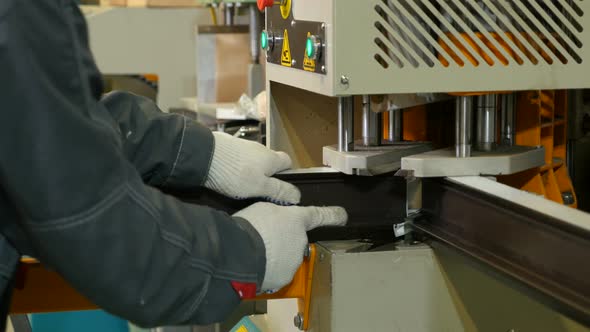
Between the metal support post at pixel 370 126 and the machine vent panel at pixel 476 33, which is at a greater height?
the machine vent panel at pixel 476 33

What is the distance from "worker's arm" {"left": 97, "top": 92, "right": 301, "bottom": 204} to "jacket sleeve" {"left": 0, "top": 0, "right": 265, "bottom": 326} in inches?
8.7

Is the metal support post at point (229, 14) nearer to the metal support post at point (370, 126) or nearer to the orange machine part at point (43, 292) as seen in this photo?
the metal support post at point (370, 126)

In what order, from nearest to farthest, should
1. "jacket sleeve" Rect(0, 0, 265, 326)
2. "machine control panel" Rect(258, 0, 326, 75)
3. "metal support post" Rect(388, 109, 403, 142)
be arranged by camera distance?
"jacket sleeve" Rect(0, 0, 265, 326) < "machine control panel" Rect(258, 0, 326, 75) < "metal support post" Rect(388, 109, 403, 142)

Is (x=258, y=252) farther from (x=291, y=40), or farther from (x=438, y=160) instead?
(x=291, y=40)

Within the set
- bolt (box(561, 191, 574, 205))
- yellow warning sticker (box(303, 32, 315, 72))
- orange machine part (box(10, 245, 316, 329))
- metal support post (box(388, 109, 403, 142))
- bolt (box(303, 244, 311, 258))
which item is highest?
yellow warning sticker (box(303, 32, 315, 72))

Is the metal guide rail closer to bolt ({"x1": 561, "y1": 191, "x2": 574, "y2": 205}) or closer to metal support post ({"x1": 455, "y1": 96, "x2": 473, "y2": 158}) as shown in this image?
metal support post ({"x1": 455, "y1": 96, "x2": 473, "y2": 158})

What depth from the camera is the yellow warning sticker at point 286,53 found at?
1347 mm

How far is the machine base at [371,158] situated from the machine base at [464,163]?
5 cm

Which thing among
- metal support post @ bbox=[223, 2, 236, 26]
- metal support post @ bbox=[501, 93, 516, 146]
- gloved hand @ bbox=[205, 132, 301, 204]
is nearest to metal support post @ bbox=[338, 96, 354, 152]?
gloved hand @ bbox=[205, 132, 301, 204]

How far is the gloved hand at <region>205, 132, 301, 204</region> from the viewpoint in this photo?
1.21 m

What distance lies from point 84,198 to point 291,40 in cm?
57

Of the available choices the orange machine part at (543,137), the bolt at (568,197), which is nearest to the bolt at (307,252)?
the orange machine part at (543,137)

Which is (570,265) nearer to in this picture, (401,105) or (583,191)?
(401,105)

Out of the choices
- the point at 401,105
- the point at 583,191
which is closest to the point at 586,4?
the point at 401,105
